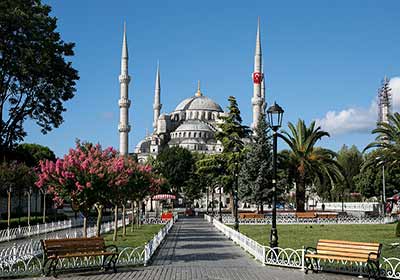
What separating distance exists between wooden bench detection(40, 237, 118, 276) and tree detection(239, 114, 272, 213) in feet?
99.7

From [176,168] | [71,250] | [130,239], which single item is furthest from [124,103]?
[71,250]

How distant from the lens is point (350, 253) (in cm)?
1138

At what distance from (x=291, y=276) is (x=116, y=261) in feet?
14.0

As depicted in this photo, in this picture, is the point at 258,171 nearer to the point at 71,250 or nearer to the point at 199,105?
the point at 71,250

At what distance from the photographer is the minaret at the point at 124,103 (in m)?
78.6

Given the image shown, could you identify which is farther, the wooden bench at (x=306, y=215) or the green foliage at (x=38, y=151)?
the green foliage at (x=38, y=151)

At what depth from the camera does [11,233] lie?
24.3 metres

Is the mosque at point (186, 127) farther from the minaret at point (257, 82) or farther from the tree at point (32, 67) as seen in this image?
the tree at point (32, 67)

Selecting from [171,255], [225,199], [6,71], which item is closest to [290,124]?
[6,71]

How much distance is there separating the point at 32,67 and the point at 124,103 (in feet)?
167

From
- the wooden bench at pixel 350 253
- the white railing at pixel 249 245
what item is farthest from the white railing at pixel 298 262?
the wooden bench at pixel 350 253

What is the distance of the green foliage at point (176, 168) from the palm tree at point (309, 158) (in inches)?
1286

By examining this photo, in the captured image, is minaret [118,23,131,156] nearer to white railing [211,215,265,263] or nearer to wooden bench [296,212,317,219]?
wooden bench [296,212,317,219]

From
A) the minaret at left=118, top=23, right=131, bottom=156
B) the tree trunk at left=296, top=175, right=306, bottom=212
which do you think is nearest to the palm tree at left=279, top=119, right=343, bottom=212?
the tree trunk at left=296, top=175, right=306, bottom=212
